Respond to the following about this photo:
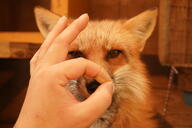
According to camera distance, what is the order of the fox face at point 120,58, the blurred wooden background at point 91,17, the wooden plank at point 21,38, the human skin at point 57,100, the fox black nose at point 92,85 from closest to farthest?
the human skin at point 57,100 < the fox black nose at point 92,85 < the fox face at point 120,58 < the wooden plank at point 21,38 < the blurred wooden background at point 91,17

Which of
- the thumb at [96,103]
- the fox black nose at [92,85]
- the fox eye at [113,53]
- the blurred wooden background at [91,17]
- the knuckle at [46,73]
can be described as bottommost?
the blurred wooden background at [91,17]

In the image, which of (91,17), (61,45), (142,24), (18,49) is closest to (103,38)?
(142,24)

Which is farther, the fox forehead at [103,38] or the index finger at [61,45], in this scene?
the fox forehead at [103,38]

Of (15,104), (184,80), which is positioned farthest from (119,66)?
(15,104)

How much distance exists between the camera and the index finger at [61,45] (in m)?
0.49

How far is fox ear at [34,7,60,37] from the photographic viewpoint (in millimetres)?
1085

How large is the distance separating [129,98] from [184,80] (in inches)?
26.8

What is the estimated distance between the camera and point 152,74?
2.27 m

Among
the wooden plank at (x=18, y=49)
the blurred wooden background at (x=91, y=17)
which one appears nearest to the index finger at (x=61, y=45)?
the wooden plank at (x=18, y=49)

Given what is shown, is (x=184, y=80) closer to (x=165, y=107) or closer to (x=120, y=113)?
(x=165, y=107)

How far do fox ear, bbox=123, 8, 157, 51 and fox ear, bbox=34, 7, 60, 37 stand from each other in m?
0.29

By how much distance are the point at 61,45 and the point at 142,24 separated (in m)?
0.70

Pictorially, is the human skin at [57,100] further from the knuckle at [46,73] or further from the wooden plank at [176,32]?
the wooden plank at [176,32]

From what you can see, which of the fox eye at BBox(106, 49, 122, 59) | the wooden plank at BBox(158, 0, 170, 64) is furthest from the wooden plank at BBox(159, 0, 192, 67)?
the fox eye at BBox(106, 49, 122, 59)
